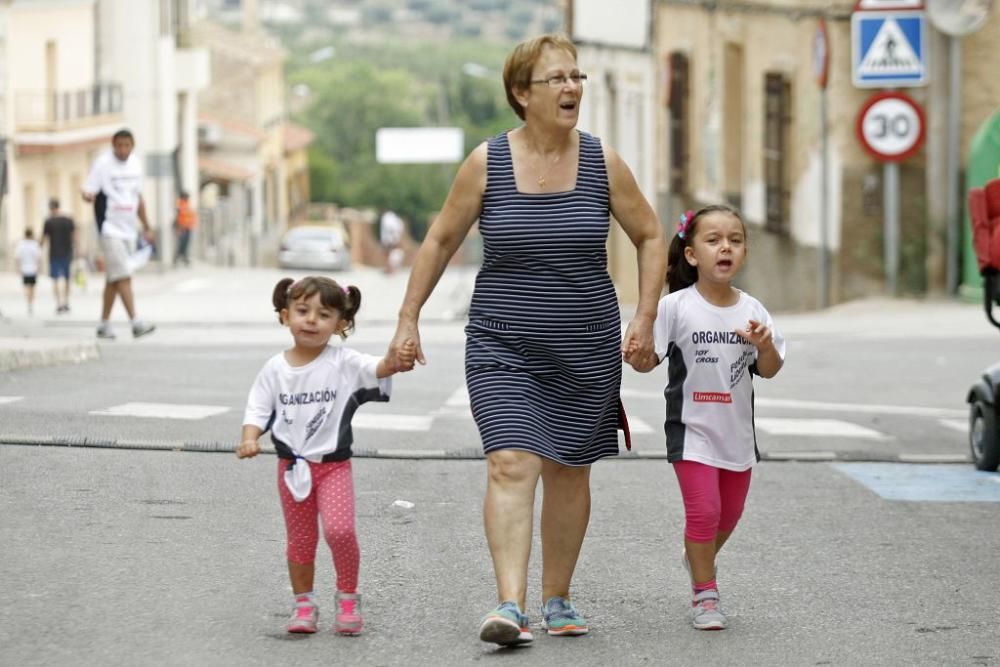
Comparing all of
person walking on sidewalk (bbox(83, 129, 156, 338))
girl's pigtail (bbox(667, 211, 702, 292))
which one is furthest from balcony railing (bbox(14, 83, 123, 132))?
girl's pigtail (bbox(667, 211, 702, 292))

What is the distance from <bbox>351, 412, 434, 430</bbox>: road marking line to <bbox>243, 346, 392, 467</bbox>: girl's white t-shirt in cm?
515

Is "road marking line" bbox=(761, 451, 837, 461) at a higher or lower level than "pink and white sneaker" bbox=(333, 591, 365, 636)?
lower

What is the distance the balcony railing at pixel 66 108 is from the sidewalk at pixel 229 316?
27.2ft

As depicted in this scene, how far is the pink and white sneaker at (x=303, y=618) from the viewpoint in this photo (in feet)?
19.6

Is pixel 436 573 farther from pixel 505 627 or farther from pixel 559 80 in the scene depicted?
pixel 559 80

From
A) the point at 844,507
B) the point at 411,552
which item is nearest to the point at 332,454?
the point at 411,552

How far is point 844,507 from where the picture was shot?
8711 millimetres

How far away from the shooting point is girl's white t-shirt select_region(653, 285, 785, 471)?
20.7 ft

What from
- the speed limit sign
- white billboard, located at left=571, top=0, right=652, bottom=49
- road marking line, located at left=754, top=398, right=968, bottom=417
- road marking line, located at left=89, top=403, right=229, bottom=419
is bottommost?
road marking line, located at left=754, top=398, right=968, bottom=417

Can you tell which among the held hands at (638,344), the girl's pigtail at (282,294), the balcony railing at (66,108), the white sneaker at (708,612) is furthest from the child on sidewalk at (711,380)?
the balcony railing at (66,108)

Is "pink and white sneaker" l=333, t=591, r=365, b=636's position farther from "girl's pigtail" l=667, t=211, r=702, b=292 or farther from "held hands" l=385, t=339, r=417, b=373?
"girl's pigtail" l=667, t=211, r=702, b=292

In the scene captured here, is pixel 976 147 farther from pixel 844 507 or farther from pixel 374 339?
pixel 844 507

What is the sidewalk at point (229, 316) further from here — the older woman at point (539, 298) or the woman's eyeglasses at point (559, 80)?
the woman's eyeglasses at point (559, 80)

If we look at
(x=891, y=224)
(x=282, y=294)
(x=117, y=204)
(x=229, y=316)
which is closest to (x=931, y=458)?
(x=282, y=294)
